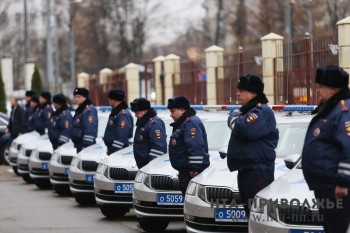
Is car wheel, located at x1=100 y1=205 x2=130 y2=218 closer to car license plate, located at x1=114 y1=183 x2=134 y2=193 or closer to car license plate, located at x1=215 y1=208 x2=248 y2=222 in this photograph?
car license plate, located at x1=114 y1=183 x2=134 y2=193

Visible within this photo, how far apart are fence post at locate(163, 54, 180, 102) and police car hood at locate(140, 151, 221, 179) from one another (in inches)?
652

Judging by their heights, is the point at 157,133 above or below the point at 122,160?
above

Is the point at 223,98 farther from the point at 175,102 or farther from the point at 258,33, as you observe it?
the point at 258,33

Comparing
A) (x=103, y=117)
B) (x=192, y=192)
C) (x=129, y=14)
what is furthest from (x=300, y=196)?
(x=129, y=14)

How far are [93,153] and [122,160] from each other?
2.29m

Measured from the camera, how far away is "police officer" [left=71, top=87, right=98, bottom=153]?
18.5 m

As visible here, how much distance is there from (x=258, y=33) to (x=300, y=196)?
56.6 m

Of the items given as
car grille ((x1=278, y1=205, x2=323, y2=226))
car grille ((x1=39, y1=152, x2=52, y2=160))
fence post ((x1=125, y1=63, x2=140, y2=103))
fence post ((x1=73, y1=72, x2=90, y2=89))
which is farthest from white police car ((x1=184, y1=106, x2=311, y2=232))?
fence post ((x1=73, y1=72, x2=90, y2=89))

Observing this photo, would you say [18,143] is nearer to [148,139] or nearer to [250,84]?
[148,139]

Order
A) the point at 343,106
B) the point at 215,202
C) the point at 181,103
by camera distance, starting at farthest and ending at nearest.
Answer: the point at 181,103 < the point at 215,202 < the point at 343,106

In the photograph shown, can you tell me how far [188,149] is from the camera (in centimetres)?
1241

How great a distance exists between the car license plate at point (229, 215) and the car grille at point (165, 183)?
1910 mm

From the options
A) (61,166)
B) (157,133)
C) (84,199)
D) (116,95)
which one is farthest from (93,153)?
(157,133)

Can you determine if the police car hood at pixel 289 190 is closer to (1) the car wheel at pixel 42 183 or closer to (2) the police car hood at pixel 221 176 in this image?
(2) the police car hood at pixel 221 176
